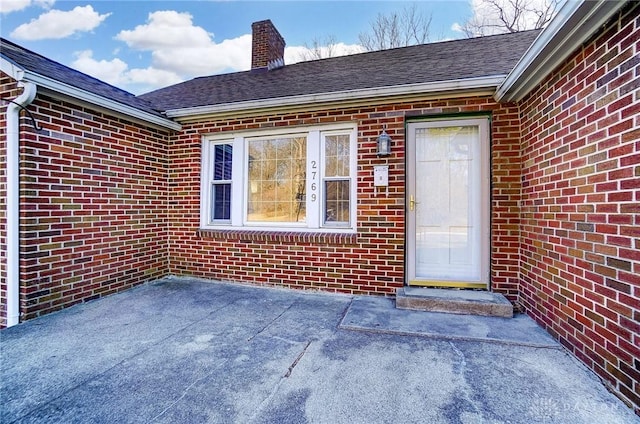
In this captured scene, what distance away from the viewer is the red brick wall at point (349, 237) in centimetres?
347

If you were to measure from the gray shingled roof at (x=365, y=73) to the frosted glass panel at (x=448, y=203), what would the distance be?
2.51ft

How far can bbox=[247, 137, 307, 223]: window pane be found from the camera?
433 centimetres

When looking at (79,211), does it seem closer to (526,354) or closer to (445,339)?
(445,339)

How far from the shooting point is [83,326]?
2902 mm

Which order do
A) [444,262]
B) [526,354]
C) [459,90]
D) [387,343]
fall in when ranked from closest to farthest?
[526,354] < [387,343] < [459,90] < [444,262]

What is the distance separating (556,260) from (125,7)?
901cm

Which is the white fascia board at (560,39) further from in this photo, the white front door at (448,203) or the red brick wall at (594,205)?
the white front door at (448,203)

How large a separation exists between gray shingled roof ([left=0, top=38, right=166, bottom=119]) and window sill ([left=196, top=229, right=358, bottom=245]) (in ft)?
6.59

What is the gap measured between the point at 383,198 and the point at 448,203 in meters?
0.82

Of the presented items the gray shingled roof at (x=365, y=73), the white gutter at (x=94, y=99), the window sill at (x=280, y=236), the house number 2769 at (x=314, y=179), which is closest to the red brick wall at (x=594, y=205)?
A: the gray shingled roof at (x=365, y=73)

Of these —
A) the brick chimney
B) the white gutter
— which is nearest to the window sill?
the white gutter

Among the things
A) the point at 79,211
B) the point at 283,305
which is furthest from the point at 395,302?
the point at 79,211

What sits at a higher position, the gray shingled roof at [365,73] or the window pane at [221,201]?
the gray shingled roof at [365,73]

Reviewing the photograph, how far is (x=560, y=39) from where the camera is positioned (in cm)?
226
